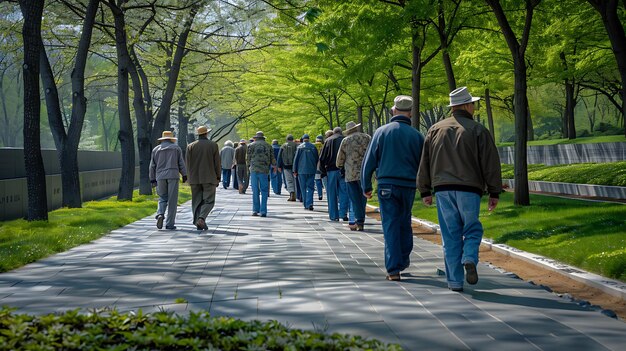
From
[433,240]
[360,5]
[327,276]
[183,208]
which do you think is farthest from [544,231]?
[183,208]

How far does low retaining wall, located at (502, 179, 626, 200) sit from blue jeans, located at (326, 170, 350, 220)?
8.01 meters

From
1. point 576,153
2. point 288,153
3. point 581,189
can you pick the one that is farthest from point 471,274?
point 576,153

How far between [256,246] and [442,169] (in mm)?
5075

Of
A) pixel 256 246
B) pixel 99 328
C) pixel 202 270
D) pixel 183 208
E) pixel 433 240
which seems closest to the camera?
pixel 99 328

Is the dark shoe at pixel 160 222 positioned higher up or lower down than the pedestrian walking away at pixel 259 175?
lower down

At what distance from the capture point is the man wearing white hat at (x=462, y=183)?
8.16 meters

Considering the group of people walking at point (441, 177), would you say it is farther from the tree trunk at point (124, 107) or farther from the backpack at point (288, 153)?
the backpack at point (288, 153)

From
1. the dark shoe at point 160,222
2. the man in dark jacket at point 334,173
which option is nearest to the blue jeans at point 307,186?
the man in dark jacket at point 334,173

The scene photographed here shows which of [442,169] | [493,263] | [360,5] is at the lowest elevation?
[493,263]

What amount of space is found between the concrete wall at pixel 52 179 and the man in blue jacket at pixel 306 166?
271 inches

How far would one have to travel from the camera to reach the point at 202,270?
392 inches

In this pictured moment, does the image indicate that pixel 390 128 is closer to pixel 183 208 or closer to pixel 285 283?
pixel 285 283

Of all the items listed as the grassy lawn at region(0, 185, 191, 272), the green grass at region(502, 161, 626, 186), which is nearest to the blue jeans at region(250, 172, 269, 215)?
the grassy lawn at region(0, 185, 191, 272)

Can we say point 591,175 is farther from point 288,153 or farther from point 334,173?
point 334,173
